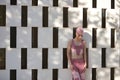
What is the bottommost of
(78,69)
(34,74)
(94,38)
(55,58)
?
(34,74)

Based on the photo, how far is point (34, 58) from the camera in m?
7.45

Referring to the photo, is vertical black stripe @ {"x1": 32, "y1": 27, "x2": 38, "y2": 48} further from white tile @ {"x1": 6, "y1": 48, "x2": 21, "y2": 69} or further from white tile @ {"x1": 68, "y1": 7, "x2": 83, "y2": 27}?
white tile @ {"x1": 68, "y1": 7, "x2": 83, "y2": 27}

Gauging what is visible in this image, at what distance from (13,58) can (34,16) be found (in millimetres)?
962

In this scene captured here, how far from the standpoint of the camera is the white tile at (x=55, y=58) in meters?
7.55

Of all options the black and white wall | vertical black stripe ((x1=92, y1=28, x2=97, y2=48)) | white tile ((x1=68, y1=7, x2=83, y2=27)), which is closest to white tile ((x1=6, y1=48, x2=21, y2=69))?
the black and white wall

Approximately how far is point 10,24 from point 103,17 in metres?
2.06

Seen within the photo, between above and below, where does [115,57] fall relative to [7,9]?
below

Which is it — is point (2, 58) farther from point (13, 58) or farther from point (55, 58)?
point (55, 58)

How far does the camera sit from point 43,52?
7.52m

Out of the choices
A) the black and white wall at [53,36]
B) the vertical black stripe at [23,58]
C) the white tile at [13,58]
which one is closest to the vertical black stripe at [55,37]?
the black and white wall at [53,36]

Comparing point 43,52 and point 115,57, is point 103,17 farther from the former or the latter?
point 43,52

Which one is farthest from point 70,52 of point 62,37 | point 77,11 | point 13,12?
point 13,12

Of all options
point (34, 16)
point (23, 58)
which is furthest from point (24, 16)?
point (23, 58)

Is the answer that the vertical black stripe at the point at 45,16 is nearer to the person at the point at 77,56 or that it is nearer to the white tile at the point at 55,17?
the white tile at the point at 55,17
